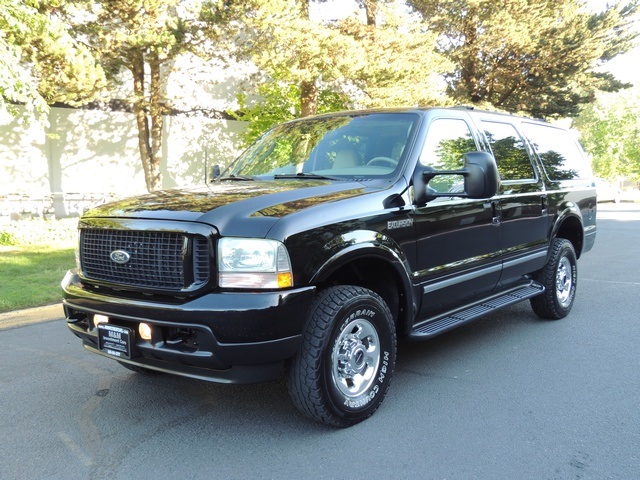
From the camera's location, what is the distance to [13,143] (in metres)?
17.3

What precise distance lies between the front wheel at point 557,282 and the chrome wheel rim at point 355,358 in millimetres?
2903

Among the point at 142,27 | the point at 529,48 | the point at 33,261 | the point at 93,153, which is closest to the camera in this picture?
the point at 33,261

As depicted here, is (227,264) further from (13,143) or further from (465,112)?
(13,143)

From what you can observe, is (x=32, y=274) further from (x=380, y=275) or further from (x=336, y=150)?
(x=380, y=275)

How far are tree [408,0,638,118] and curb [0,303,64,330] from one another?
60.4 ft

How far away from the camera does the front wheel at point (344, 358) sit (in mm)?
3297

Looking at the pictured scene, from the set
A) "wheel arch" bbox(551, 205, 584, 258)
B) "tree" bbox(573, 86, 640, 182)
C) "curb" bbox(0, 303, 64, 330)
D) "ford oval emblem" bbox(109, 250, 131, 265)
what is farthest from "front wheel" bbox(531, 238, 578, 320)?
"tree" bbox(573, 86, 640, 182)

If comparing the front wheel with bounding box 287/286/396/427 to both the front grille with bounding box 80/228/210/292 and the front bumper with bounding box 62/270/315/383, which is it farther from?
the front grille with bounding box 80/228/210/292

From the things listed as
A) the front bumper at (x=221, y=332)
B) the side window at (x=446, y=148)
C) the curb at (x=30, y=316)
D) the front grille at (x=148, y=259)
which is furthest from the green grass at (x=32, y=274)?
the side window at (x=446, y=148)

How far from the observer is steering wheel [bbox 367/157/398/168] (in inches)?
165

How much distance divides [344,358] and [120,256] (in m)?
1.46

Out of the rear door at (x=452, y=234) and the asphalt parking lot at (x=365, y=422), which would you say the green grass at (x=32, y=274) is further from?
the rear door at (x=452, y=234)

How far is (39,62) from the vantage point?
11273mm

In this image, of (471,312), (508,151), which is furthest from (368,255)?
(508,151)
